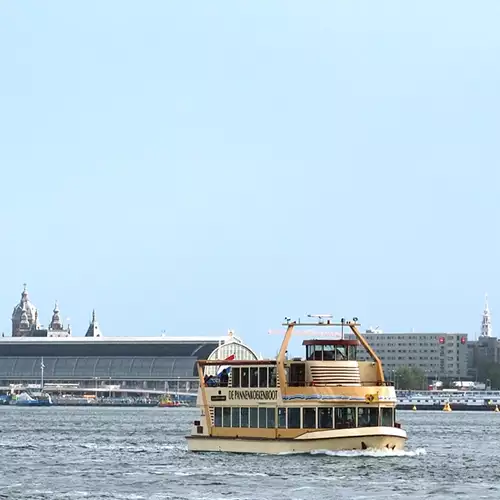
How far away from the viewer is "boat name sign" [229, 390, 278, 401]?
77.8 meters

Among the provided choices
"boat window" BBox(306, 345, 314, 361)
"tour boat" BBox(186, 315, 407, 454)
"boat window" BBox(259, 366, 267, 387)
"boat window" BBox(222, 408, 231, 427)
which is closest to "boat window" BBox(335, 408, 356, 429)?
"tour boat" BBox(186, 315, 407, 454)

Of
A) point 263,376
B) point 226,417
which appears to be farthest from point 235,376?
point 263,376

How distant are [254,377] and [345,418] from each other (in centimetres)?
521

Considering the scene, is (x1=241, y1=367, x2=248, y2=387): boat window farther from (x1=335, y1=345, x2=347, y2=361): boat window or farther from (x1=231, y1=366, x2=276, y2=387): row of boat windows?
(x1=335, y1=345, x2=347, y2=361): boat window

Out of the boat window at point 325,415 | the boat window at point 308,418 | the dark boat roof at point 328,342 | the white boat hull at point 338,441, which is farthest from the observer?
the dark boat roof at point 328,342

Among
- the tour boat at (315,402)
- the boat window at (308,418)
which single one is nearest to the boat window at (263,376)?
the tour boat at (315,402)

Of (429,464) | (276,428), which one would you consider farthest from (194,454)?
(429,464)

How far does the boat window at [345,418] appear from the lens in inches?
3007

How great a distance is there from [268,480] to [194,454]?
16396 millimetres

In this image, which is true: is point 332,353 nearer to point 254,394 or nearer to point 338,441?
point 338,441

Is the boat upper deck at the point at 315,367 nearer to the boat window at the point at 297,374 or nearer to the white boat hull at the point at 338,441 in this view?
the boat window at the point at 297,374

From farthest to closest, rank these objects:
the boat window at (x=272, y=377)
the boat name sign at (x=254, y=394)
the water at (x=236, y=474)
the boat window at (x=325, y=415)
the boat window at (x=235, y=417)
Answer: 1. the boat window at (x=235, y=417)
2. the boat window at (x=272, y=377)
3. the boat name sign at (x=254, y=394)
4. the boat window at (x=325, y=415)
5. the water at (x=236, y=474)

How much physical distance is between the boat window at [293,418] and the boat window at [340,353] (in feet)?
10.3

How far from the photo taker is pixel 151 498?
60094 millimetres
